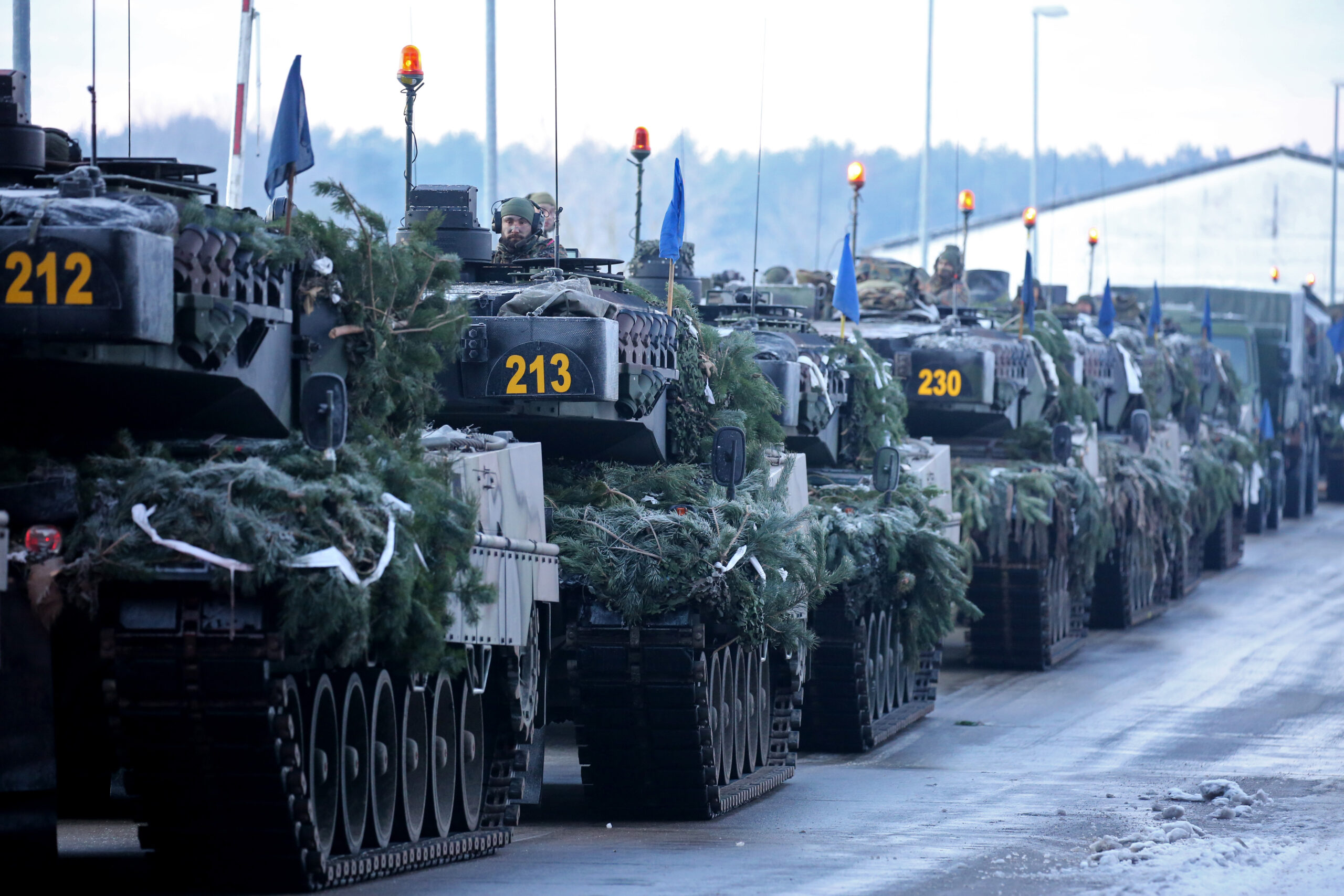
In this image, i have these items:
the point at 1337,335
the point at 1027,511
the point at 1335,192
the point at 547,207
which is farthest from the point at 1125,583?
the point at 1335,192

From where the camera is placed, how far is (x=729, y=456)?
37.9 ft

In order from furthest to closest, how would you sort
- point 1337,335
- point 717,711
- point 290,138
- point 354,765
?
point 1337,335, point 717,711, point 290,138, point 354,765

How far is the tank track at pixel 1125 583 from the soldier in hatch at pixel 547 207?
974 cm

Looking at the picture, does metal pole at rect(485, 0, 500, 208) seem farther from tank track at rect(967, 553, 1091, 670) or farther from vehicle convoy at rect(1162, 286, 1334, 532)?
vehicle convoy at rect(1162, 286, 1334, 532)

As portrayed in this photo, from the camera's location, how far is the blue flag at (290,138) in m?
9.07

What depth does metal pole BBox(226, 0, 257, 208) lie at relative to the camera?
45.8ft

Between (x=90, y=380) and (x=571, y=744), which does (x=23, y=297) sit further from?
(x=571, y=744)

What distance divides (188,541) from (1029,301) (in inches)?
636

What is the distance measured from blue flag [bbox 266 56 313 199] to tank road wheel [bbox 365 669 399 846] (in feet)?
7.02

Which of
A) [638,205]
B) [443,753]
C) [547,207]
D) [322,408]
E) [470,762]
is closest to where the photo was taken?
[322,408]

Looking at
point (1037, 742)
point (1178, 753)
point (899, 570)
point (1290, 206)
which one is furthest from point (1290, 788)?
point (1290, 206)

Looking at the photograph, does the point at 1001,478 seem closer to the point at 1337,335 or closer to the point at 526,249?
the point at 526,249

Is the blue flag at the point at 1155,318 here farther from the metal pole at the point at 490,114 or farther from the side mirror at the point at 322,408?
the side mirror at the point at 322,408

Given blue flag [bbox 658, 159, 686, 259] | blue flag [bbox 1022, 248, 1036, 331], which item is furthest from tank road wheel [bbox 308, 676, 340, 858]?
blue flag [bbox 1022, 248, 1036, 331]
